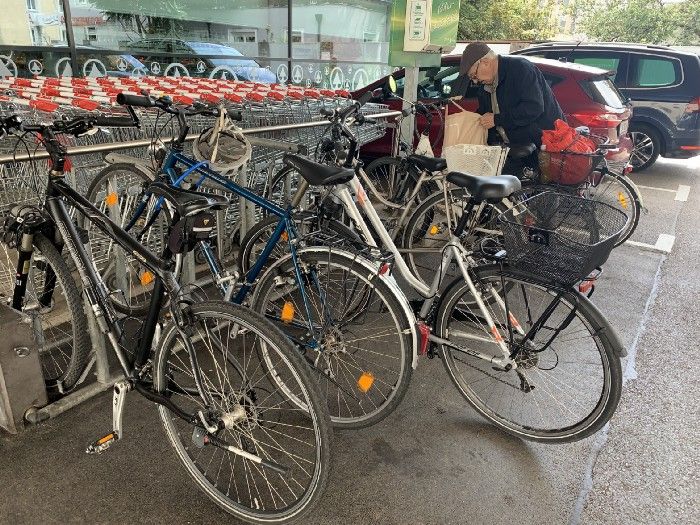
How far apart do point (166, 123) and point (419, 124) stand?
4.05 metres

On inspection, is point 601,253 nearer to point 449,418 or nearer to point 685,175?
point 449,418

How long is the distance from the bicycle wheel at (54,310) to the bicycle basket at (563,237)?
6.39ft

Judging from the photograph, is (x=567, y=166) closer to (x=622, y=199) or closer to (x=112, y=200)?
(x=622, y=199)

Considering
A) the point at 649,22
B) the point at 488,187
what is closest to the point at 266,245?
the point at 488,187

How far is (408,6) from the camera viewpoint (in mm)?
4609

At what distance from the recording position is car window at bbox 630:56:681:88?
25.8ft

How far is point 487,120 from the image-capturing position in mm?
4480

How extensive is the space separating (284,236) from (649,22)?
24.9m

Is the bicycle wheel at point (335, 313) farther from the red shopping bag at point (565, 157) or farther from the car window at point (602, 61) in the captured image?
the car window at point (602, 61)

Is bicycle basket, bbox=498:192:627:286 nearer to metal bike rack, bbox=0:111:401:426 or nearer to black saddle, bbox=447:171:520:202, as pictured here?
black saddle, bbox=447:171:520:202

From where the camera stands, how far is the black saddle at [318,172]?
2.46 metres

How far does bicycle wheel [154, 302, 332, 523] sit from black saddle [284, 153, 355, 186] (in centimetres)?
79

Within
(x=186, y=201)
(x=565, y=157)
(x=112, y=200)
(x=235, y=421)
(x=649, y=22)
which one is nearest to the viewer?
(x=186, y=201)

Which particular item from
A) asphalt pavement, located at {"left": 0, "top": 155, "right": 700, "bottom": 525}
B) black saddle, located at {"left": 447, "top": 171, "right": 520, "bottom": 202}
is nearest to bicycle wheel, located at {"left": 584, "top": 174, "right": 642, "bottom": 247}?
asphalt pavement, located at {"left": 0, "top": 155, "right": 700, "bottom": 525}
